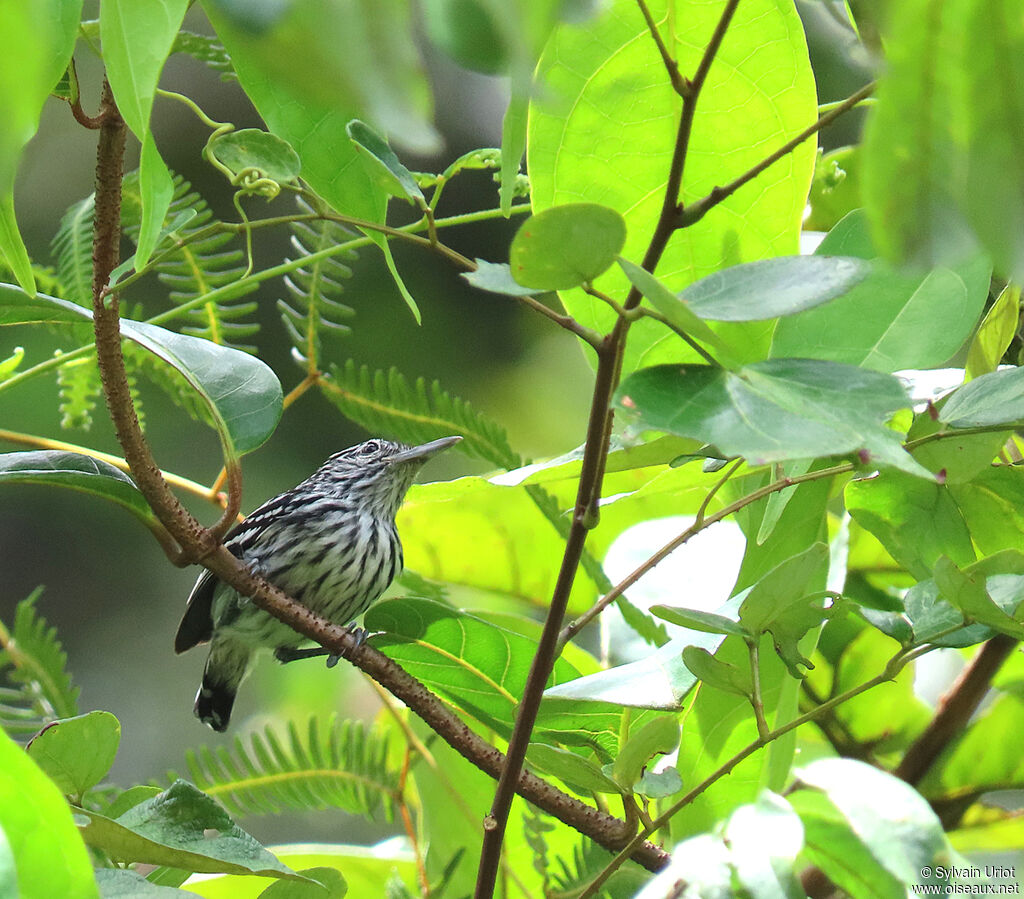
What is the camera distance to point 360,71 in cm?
41

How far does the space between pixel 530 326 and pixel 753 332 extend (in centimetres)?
396

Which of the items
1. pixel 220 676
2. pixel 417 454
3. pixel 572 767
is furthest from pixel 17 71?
pixel 220 676

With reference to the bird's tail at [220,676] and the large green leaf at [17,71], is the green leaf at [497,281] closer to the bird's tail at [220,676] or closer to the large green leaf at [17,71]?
the large green leaf at [17,71]

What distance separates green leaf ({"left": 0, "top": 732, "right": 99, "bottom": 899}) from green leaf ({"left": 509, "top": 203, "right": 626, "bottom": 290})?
45 centimetres

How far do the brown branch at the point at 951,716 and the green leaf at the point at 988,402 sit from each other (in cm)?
80

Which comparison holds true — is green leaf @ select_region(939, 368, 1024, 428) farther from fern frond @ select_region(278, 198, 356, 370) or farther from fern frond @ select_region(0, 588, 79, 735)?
fern frond @ select_region(0, 588, 79, 735)

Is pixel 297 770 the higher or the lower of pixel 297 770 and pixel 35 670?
the lower

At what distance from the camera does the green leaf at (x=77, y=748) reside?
1.02m

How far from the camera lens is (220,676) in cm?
340

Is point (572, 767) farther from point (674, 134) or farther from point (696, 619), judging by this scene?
point (674, 134)

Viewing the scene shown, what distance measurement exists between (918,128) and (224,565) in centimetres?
98

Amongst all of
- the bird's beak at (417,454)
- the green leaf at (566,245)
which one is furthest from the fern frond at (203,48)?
the bird's beak at (417,454)

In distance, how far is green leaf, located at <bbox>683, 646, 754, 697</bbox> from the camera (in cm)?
99

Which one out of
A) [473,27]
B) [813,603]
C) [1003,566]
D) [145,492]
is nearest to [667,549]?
[813,603]
